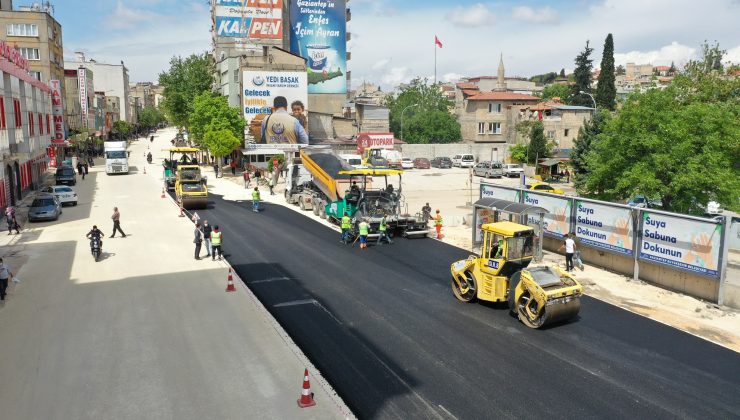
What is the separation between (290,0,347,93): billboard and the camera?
84.1 m

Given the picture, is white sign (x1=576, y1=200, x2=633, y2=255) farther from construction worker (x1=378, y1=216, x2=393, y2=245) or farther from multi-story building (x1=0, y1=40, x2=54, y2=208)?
multi-story building (x1=0, y1=40, x2=54, y2=208)

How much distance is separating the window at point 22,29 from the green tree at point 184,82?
1688 centimetres

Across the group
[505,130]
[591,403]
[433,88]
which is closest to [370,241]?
[591,403]

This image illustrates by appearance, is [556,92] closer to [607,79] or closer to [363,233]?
[607,79]

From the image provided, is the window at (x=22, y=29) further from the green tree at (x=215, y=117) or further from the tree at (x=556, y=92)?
the tree at (x=556, y=92)

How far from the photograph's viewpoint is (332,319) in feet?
48.2

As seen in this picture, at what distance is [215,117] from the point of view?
56.6m

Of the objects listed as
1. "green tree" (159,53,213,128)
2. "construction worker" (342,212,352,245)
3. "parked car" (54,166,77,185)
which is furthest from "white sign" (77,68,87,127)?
"construction worker" (342,212,352,245)

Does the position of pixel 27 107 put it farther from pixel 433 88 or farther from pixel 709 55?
pixel 433 88

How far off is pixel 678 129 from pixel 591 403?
16284mm

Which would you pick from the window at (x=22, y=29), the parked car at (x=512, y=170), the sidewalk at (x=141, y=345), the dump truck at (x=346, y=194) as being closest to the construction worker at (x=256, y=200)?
the dump truck at (x=346, y=194)

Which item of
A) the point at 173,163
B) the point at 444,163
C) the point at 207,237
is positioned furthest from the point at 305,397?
the point at 444,163

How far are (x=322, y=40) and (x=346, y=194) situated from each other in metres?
64.8

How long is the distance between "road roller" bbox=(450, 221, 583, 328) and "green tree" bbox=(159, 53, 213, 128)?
65.1 meters
